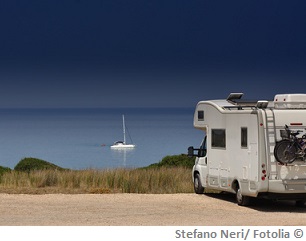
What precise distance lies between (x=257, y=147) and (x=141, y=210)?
314 centimetres

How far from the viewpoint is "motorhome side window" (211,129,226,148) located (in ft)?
72.7

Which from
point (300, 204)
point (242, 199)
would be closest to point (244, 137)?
point (242, 199)

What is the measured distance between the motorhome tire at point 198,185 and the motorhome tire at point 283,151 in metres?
4.44

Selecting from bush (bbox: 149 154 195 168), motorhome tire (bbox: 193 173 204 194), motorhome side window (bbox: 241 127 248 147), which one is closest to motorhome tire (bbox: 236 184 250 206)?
motorhome side window (bbox: 241 127 248 147)

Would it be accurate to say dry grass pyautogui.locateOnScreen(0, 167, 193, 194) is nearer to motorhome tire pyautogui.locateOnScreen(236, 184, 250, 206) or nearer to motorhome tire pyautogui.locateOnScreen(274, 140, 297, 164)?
motorhome tire pyautogui.locateOnScreen(236, 184, 250, 206)

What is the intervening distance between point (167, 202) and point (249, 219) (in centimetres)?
377

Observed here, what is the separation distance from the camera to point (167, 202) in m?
22.1

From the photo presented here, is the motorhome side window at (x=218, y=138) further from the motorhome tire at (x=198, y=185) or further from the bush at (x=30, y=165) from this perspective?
the bush at (x=30, y=165)

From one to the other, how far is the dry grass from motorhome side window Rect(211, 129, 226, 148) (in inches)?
126

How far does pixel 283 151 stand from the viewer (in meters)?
19.9

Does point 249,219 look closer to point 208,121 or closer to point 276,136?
point 276,136

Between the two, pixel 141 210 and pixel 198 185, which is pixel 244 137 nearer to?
→ pixel 141 210

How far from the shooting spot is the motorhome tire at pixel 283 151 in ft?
65.4

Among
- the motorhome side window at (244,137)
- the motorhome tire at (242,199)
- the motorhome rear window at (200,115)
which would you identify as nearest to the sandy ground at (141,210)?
the motorhome tire at (242,199)
